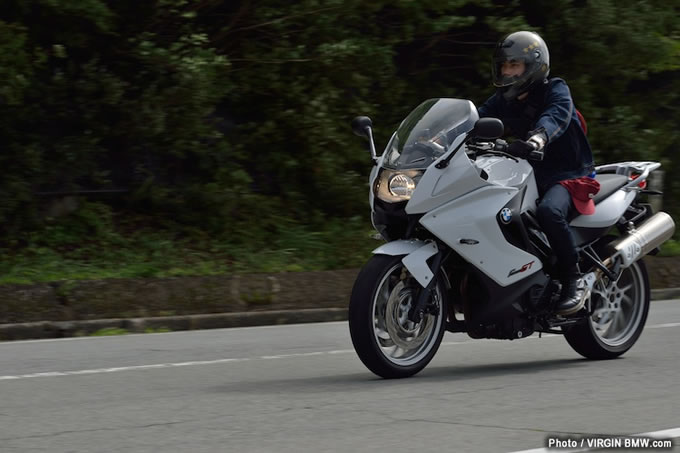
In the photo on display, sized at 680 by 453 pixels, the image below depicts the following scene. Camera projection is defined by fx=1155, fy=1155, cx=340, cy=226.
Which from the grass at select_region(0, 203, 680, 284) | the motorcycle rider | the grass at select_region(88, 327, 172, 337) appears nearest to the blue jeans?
the motorcycle rider

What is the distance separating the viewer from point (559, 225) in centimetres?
731

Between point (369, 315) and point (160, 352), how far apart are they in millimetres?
2741

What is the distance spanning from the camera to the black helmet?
24.2 feet

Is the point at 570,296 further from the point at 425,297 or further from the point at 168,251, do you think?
the point at 168,251

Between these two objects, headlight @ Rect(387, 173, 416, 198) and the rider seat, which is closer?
headlight @ Rect(387, 173, 416, 198)

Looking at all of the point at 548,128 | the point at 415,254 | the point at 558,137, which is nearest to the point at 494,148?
the point at 548,128

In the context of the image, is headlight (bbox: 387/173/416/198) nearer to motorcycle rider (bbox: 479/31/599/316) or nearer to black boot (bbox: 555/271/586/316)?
motorcycle rider (bbox: 479/31/599/316)

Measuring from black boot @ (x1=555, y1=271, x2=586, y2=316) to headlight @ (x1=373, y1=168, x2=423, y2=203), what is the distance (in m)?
1.34

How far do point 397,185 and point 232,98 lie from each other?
828 cm

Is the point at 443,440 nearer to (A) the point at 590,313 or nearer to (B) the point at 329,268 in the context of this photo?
(A) the point at 590,313

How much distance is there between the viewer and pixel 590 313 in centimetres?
777

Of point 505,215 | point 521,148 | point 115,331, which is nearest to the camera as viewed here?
point 521,148

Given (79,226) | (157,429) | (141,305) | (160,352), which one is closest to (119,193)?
(79,226)

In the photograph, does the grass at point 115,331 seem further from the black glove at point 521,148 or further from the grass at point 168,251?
the black glove at point 521,148
